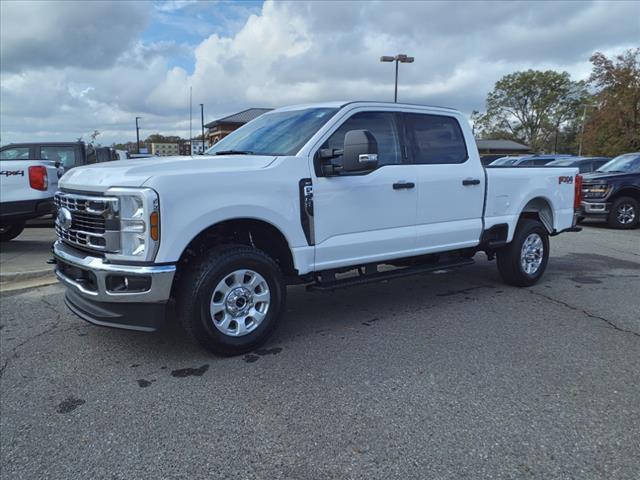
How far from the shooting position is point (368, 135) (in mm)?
4145

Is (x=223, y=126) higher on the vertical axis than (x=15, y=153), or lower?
higher

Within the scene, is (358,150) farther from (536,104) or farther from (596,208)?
(536,104)

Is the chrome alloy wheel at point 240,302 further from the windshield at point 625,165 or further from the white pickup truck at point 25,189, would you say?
the windshield at point 625,165

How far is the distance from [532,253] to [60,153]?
34.6 ft

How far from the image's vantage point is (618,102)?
124ft

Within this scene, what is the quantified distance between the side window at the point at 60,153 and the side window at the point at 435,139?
9475mm

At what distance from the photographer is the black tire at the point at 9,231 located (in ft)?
29.3

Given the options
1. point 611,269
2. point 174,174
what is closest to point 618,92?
point 611,269

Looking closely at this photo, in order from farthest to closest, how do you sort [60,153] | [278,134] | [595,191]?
1. [595,191]
2. [60,153]
3. [278,134]

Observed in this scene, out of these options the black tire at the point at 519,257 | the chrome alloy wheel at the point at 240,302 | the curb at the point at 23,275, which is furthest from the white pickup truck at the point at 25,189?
the black tire at the point at 519,257

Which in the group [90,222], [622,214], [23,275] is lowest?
[23,275]

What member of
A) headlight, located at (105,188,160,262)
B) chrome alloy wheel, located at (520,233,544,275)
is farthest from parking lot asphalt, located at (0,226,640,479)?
headlight, located at (105,188,160,262)

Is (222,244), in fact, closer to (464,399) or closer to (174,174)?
(174,174)

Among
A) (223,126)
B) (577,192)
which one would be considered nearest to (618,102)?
(223,126)
